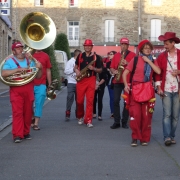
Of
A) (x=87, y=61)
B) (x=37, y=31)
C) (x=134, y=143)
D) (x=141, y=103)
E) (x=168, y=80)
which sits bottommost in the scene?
(x=134, y=143)

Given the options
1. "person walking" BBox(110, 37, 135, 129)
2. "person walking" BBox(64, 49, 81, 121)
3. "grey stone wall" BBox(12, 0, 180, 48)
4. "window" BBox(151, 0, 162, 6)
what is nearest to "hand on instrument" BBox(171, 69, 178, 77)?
"person walking" BBox(110, 37, 135, 129)

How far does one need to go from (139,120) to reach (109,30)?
138ft

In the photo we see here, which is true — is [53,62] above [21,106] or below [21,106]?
below

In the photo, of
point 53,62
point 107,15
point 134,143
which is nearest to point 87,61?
point 134,143

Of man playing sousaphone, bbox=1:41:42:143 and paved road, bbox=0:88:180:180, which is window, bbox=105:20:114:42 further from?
man playing sousaphone, bbox=1:41:42:143

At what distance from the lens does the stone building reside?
5084cm

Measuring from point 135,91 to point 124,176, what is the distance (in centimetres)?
247

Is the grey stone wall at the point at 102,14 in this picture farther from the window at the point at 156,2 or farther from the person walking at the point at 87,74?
the person walking at the point at 87,74

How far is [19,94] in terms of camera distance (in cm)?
984

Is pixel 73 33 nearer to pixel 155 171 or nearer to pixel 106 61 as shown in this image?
pixel 106 61

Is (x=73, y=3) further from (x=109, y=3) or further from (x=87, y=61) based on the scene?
(x=87, y=61)

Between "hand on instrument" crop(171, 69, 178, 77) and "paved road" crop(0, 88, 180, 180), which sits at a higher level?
"hand on instrument" crop(171, 69, 178, 77)

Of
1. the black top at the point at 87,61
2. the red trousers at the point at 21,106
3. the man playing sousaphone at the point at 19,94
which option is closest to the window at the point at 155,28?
the black top at the point at 87,61

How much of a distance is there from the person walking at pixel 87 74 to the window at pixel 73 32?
39.5m
